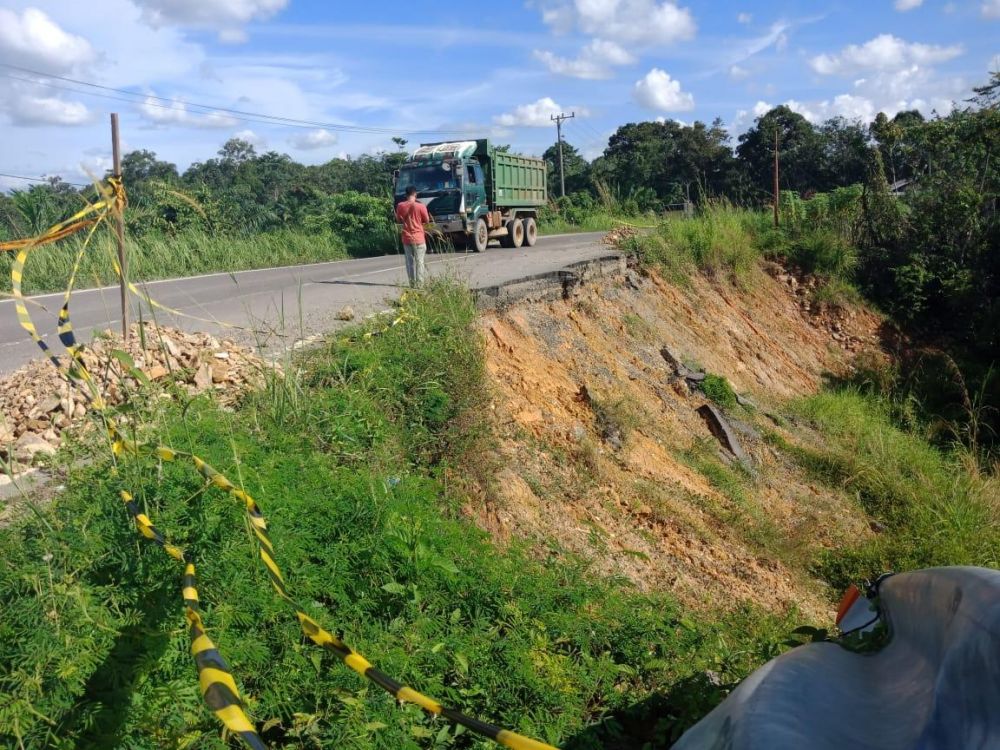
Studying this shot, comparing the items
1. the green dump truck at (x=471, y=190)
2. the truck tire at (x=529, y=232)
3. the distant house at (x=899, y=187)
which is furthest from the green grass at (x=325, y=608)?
the truck tire at (x=529, y=232)

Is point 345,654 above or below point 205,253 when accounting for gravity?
below

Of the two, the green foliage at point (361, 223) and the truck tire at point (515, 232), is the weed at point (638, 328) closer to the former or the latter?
the truck tire at point (515, 232)

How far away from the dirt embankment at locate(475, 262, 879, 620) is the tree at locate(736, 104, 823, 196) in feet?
94.2

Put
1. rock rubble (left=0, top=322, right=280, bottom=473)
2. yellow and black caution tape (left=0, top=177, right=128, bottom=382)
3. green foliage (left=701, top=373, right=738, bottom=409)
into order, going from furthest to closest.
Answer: green foliage (left=701, top=373, right=738, bottom=409) → rock rubble (left=0, top=322, right=280, bottom=473) → yellow and black caution tape (left=0, top=177, right=128, bottom=382)

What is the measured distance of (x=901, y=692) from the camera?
8.56 feet

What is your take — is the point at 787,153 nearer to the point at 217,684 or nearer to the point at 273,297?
the point at 273,297

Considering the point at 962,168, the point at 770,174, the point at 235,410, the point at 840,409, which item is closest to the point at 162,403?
the point at 235,410

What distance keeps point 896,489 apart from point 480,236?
11885 mm

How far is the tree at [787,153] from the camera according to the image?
133ft

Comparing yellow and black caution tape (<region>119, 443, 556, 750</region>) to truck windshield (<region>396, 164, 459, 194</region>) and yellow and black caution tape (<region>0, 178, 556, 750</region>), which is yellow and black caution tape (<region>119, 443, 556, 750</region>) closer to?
yellow and black caution tape (<region>0, 178, 556, 750</region>)

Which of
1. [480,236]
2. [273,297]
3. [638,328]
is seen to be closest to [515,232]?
[480,236]

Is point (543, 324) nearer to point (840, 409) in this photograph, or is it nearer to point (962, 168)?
point (840, 409)

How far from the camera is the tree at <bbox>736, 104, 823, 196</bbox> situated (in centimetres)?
4059

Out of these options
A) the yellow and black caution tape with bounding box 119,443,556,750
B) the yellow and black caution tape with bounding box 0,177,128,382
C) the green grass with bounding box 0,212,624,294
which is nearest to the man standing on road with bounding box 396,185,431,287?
the green grass with bounding box 0,212,624,294
